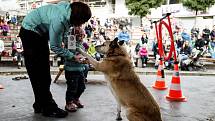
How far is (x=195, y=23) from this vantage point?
44.3m

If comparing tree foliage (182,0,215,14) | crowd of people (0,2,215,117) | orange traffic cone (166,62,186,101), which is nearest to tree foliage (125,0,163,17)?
tree foliage (182,0,215,14)

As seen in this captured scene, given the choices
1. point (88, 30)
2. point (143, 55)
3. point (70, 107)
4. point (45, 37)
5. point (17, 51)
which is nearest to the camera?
point (45, 37)

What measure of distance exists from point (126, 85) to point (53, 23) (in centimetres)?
146

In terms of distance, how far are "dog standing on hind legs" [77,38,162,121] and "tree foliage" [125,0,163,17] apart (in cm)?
4012

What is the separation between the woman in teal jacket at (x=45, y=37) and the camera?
5.95 metres

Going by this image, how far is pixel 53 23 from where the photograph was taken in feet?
19.4

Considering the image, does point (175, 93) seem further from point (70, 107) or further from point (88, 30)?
point (88, 30)

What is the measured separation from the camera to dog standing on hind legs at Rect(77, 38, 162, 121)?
550cm

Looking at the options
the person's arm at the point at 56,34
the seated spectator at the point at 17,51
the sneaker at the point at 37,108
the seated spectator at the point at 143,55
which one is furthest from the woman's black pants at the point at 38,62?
the seated spectator at the point at 143,55

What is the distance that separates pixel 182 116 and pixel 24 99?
3.38 meters

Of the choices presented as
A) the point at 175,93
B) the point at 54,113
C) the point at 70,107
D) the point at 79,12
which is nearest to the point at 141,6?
the point at 175,93

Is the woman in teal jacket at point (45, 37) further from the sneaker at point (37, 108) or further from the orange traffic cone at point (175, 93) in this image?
the orange traffic cone at point (175, 93)

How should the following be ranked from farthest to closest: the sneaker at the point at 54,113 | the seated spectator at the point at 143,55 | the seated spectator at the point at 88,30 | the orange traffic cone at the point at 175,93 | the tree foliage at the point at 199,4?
1. the tree foliage at the point at 199,4
2. the seated spectator at the point at 88,30
3. the seated spectator at the point at 143,55
4. the orange traffic cone at the point at 175,93
5. the sneaker at the point at 54,113

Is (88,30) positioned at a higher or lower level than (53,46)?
lower
